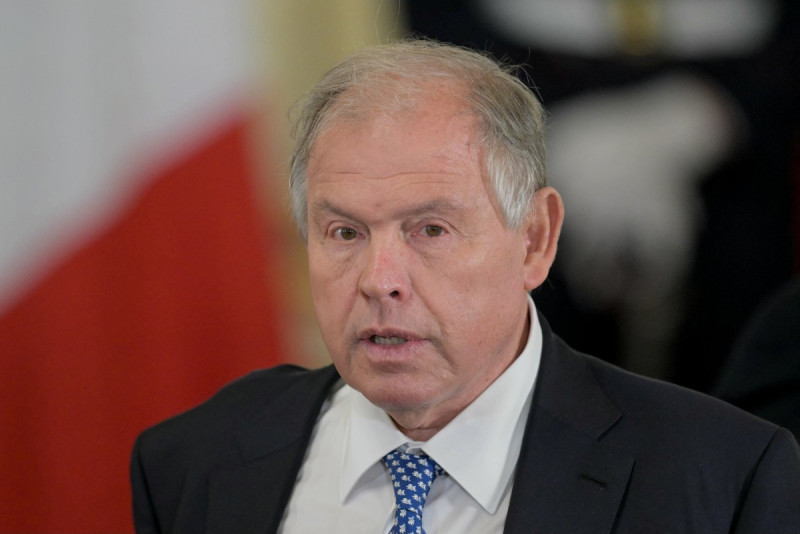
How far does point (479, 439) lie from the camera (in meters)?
1.97

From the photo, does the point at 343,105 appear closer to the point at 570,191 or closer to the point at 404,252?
the point at 404,252

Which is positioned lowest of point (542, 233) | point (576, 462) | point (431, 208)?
point (576, 462)

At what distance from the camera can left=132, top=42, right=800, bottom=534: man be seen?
184 centimetres

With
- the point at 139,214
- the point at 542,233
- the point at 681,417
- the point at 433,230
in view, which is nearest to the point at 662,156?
the point at 139,214

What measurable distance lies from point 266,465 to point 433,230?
24.2 inches

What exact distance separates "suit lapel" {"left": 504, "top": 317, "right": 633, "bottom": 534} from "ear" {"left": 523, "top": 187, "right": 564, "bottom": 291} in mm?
166

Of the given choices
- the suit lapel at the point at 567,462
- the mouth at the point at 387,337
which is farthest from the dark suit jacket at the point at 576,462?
the mouth at the point at 387,337

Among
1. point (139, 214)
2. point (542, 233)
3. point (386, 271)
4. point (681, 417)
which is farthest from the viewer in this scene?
point (139, 214)

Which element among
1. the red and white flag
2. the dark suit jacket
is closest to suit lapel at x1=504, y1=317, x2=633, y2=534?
the dark suit jacket

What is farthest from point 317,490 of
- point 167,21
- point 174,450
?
point 167,21

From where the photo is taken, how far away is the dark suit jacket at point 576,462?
182cm

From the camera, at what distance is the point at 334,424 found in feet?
7.22

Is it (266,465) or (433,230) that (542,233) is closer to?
(433,230)

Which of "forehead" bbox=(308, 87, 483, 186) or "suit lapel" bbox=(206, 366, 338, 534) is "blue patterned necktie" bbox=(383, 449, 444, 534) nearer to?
"suit lapel" bbox=(206, 366, 338, 534)
